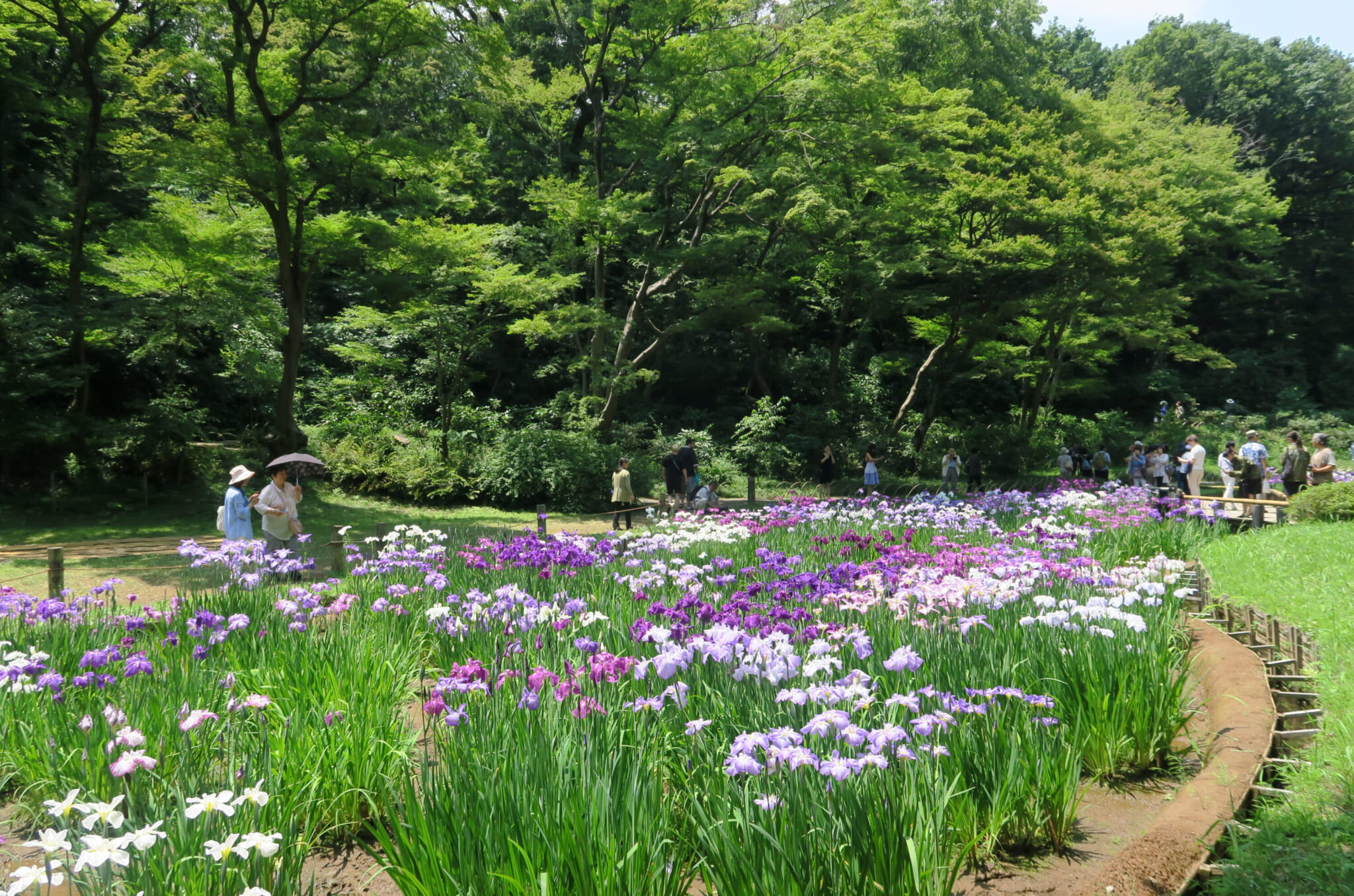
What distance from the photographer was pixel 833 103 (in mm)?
16938

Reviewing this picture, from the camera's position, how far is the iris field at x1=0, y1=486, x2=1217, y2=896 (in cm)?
226

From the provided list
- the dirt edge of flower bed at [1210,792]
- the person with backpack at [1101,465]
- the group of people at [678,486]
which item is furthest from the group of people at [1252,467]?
the dirt edge of flower bed at [1210,792]

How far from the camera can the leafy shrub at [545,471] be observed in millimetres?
16500

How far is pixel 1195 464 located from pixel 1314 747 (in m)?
11.5

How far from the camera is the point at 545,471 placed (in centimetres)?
1641

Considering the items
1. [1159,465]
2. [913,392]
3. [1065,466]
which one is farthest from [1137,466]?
[913,392]

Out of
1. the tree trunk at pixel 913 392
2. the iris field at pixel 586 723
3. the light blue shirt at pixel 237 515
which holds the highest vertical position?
the tree trunk at pixel 913 392

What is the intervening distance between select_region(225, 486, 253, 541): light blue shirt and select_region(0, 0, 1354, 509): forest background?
6.96 meters

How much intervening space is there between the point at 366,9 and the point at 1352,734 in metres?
13.7

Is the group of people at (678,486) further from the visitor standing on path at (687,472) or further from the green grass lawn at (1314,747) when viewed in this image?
the green grass lawn at (1314,747)

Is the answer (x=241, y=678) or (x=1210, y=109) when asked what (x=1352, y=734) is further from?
(x=1210, y=109)

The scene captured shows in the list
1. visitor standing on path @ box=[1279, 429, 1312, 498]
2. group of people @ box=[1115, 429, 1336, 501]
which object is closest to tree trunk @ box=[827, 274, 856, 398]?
group of people @ box=[1115, 429, 1336, 501]

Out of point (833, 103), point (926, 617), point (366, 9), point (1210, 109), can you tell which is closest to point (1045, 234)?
point (833, 103)

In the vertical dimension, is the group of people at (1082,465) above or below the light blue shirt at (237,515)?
above
